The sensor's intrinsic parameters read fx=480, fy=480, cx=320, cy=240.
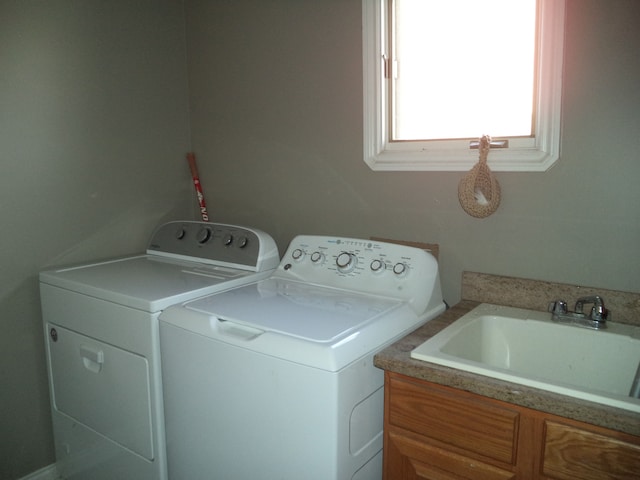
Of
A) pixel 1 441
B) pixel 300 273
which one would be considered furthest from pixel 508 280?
pixel 1 441

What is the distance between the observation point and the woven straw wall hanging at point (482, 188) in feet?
4.97

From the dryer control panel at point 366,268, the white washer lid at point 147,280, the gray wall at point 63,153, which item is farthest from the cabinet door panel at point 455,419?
the gray wall at point 63,153

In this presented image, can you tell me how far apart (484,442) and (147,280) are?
1185 mm

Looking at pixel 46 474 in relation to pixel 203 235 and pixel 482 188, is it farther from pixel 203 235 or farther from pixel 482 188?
pixel 482 188

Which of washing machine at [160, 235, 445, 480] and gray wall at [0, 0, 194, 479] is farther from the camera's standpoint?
gray wall at [0, 0, 194, 479]

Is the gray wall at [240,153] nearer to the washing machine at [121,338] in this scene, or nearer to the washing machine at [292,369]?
the washing machine at [121,338]

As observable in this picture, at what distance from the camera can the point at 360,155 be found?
6.08 feet

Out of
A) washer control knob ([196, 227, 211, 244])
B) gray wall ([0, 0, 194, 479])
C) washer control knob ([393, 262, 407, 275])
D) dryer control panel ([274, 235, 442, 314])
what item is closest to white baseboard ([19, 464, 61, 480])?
gray wall ([0, 0, 194, 479])

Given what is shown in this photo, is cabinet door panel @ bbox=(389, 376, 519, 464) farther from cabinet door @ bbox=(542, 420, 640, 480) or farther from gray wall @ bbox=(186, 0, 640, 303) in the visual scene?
gray wall @ bbox=(186, 0, 640, 303)

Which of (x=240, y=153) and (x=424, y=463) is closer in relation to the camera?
(x=424, y=463)

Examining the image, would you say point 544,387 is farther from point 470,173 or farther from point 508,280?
point 470,173

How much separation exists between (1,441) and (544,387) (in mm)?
1939

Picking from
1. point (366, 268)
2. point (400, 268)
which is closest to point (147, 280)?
point (366, 268)

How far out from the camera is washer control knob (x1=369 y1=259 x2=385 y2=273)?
5.15ft
